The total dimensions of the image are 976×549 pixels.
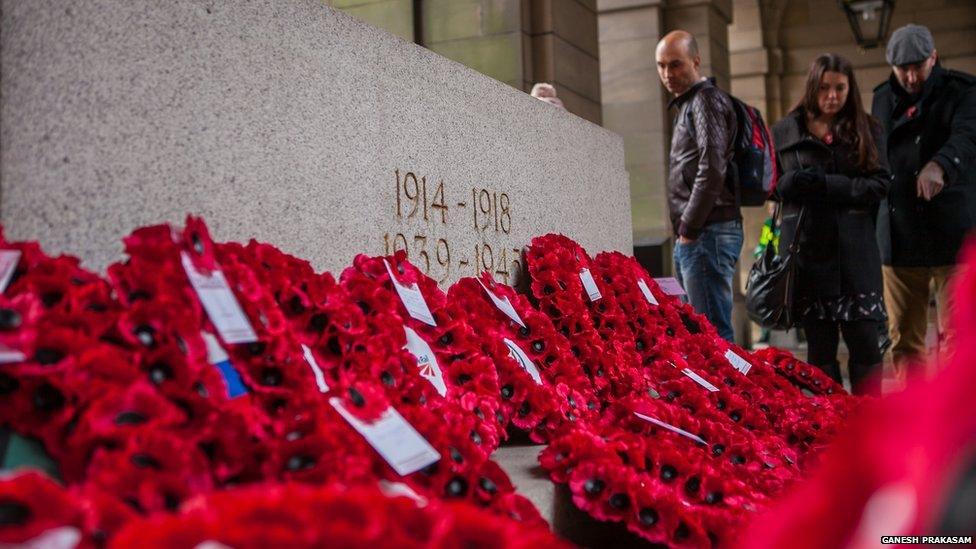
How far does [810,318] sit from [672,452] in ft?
7.43

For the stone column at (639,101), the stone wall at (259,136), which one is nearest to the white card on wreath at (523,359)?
the stone wall at (259,136)

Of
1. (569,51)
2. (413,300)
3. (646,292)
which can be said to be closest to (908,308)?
(646,292)

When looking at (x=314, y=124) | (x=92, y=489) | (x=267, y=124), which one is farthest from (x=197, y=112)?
(x=92, y=489)

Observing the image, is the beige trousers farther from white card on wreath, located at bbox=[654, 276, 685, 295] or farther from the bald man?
white card on wreath, located at bbox=[654, 276, 685, 295]

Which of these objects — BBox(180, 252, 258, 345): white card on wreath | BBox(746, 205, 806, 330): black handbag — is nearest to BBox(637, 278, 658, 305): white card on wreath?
BBox(746, 205, 806, 330): black handbag

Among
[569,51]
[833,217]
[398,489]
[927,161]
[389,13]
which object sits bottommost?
[398,489]

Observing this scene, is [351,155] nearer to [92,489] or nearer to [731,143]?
[92,489]

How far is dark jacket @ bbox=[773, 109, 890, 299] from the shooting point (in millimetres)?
3958

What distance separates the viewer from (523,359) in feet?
8.27

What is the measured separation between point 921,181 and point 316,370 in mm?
3348

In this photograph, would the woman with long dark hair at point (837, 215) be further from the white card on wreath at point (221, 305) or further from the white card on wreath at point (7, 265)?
the white card on wreath at point (7, 265)

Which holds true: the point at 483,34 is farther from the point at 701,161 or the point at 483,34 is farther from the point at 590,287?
the point at 590,287

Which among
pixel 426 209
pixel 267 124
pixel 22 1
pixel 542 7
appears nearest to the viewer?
pixel 22 1

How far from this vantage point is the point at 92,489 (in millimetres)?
1072
